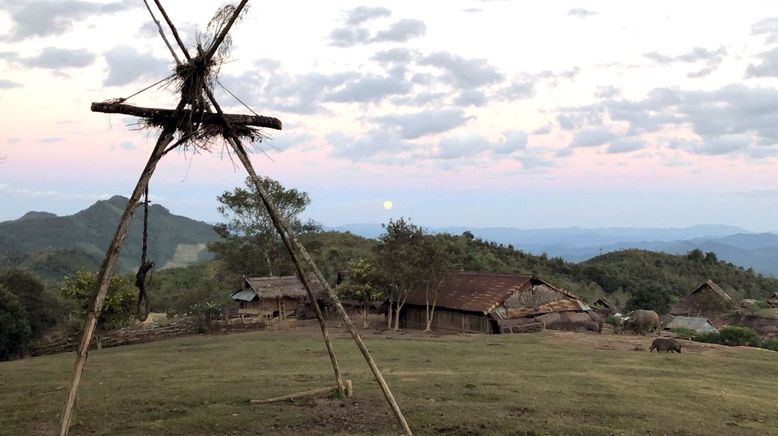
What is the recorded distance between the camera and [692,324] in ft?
182

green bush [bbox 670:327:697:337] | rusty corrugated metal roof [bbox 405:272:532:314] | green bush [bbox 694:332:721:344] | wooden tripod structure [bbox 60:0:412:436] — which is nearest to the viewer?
wooden tripod structure [bbox 60:0:412:436]

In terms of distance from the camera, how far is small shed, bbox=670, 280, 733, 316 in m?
61.2

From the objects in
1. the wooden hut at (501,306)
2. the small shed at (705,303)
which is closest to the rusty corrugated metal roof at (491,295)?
the wooden hut at (501,306)

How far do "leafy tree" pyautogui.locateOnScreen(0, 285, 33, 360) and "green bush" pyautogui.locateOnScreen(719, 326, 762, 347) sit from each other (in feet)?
170

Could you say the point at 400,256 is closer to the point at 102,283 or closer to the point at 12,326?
the point at 12,326

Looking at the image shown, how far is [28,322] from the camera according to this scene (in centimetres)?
4069

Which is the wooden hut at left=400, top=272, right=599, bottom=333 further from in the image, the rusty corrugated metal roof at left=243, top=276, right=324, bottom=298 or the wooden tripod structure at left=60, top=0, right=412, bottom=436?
the wooden tripod structure at left=60, top=0, right=412, bottom=436

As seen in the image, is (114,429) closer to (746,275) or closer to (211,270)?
(211,270)

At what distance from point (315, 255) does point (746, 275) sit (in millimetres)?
94312

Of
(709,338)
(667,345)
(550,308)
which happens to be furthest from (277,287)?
(709,338)

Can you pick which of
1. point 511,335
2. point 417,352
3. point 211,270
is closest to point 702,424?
point 417,352

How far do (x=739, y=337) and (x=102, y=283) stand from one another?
44.2 metres

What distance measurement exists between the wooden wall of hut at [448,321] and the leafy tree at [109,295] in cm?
2475

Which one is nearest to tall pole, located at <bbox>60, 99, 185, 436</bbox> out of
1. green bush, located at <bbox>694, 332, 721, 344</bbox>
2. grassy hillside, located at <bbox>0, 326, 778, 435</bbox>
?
grassy hillside, located at <bbox>0, 326, 778, 435</bbox>
